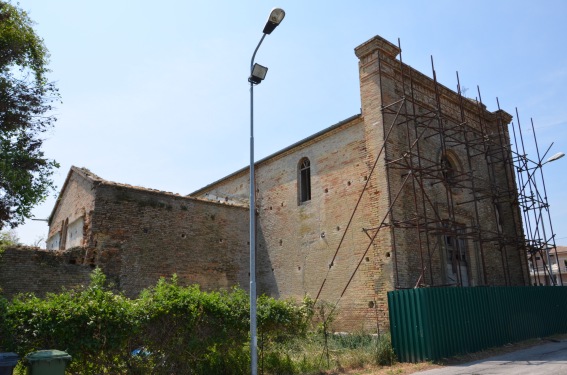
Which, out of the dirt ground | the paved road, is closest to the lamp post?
the dirt ground

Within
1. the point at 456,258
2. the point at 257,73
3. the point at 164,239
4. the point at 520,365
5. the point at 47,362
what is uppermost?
the point at 257,73

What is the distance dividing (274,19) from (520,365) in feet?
31.3

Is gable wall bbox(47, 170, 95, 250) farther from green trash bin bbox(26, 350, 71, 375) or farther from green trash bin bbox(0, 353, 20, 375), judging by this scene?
green trash bin bbox(0, 353, 20, 375)

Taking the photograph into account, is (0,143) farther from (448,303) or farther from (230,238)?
(448,303)

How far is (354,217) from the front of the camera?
49.3 feet

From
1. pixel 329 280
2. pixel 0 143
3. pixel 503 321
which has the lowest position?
pixel 503 321

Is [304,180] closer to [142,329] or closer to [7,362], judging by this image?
[142,329]

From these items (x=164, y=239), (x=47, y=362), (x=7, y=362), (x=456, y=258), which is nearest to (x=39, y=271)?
(x=164, y=239)

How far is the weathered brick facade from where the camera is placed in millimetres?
13953

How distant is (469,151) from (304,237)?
8096 mm

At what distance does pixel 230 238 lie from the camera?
1739 cm

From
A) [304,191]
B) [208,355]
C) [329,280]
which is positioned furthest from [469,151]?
[208,355]

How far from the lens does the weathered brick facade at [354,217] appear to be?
549 inches

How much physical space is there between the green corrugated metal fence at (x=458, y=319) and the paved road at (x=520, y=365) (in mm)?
719
